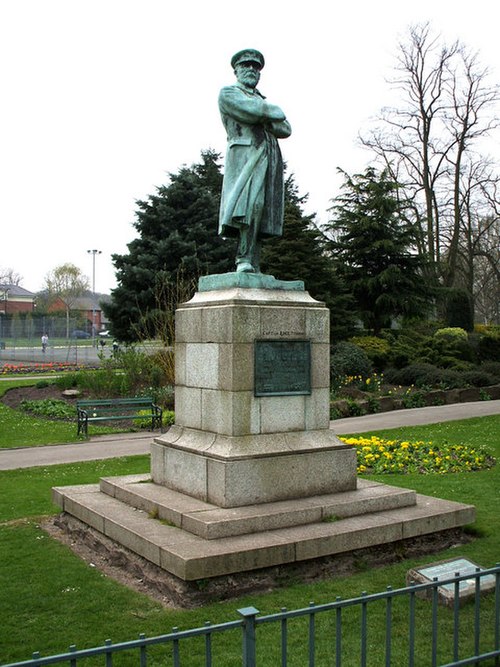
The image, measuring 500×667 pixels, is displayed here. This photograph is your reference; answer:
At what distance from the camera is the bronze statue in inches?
297

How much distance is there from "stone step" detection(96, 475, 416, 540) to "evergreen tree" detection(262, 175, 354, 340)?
54.7ft

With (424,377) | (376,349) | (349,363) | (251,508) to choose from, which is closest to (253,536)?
(251,508)

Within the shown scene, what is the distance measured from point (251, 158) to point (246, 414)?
8.96 ft

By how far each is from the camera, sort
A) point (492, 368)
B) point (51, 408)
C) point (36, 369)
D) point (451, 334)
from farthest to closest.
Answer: point (36, 369), point (451, 334), point (492, 368), point (51, 408)

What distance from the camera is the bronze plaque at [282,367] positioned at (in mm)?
7133

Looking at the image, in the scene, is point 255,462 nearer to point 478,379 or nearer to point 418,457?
point 418,457

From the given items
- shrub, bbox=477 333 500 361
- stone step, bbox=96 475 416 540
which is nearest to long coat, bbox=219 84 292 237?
stone step, bbox=96 475 416 540

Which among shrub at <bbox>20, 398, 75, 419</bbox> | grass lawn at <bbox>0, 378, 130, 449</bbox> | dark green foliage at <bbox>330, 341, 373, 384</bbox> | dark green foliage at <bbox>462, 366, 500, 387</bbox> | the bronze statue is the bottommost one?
grass lawn at <bbox>0, 378, 130, 449</bbox>

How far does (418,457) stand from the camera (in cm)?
1163

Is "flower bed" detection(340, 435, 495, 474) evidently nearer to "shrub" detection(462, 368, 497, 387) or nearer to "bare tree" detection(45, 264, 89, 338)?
"shrub" detection(462, 368, 497, 387)

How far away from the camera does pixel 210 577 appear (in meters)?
5.78

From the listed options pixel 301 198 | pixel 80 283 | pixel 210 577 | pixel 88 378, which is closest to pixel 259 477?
pixel 210 577

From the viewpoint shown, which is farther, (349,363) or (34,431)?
(349,363)

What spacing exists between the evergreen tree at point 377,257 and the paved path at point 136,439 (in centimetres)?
812
